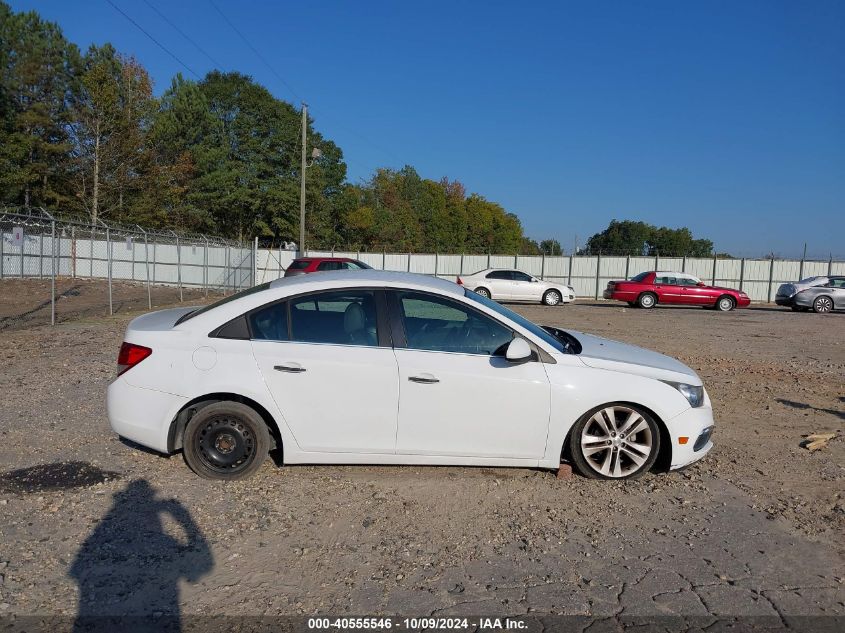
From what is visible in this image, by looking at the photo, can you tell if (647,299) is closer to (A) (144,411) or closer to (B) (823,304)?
(B) (823,304)

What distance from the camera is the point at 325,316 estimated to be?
450 centimetres

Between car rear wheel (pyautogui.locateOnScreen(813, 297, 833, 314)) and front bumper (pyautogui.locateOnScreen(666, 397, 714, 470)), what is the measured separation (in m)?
24.0

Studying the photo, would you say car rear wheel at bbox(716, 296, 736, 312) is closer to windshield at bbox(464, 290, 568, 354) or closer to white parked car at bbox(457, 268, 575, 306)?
white parked car at bbox(457, 268, 575, 306)

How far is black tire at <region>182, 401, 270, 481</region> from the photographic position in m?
4.38

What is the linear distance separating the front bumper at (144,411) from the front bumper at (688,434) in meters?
3.57

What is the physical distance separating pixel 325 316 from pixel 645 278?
23.5 metres

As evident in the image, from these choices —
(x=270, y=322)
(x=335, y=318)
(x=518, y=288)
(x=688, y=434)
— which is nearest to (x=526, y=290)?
(x=518, y=288)

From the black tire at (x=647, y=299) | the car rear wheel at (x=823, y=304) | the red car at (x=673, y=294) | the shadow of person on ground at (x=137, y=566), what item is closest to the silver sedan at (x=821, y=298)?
the car rear wheel at (x=823, y=304)

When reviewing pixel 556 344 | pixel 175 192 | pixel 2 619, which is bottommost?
pixel 2 619

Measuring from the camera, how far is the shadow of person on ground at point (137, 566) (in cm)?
285

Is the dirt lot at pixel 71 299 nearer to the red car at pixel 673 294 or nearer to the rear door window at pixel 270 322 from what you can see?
the rear door window at pixel 270 322

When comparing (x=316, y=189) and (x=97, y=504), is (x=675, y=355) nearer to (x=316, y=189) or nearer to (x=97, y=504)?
(x=97, y=504)

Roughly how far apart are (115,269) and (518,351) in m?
29.1

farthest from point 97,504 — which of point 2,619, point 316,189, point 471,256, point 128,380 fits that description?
point 316,189
